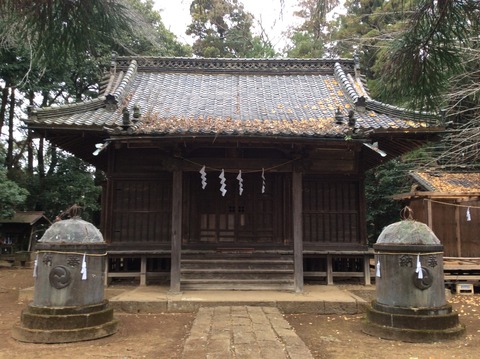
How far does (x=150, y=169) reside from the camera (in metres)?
10.7

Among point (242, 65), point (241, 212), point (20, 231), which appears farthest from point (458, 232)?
point (20, 231)

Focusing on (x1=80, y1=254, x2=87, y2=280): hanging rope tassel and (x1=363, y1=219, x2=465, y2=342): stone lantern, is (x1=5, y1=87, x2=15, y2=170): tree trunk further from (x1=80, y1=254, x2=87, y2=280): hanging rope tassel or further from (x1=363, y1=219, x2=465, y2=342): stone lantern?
(x1=363, y1=219, x2=465, y2=342): stone lantern

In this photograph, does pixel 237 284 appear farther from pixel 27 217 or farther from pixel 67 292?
pixel 27 217

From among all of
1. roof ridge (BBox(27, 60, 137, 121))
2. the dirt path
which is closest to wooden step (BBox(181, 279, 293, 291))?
the dirt path

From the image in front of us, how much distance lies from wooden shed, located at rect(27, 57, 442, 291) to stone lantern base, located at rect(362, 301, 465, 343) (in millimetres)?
2871

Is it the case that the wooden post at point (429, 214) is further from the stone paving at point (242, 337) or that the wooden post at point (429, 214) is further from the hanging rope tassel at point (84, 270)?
the hanging rope tassel at point (84, 270)

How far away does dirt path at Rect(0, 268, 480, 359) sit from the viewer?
5.79 m

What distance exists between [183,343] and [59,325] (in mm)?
1927

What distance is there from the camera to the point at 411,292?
669 centimetres

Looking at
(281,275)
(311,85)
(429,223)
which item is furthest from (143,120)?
(429,223)

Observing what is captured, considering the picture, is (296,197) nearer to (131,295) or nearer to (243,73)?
(131,295)

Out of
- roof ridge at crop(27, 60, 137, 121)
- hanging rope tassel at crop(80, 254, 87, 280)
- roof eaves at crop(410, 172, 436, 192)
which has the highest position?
roof ridge at crop(27, 60, 137, 121)

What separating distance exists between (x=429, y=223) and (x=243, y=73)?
309 inches

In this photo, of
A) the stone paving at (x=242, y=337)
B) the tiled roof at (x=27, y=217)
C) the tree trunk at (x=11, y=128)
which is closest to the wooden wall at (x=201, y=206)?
the stone paving at (x=242, y=337)
